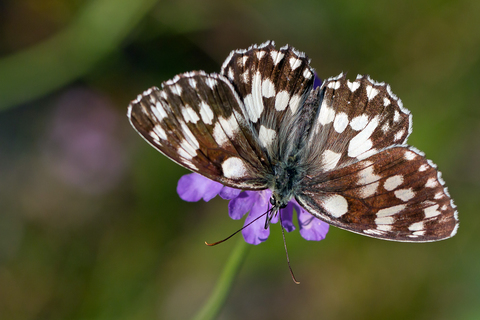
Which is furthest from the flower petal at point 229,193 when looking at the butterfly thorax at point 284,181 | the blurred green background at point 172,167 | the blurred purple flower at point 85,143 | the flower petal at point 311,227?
the blurred purple flower at point 85,143

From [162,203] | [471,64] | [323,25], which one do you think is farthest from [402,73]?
[162,203]

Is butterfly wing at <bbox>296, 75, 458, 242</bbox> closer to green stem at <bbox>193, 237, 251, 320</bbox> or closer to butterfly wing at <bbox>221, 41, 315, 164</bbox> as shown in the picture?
butterfly wing at <bbox>221, 41, 315, 164</bbox>

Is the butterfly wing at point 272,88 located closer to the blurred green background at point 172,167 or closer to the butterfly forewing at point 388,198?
the butterfly forewing at point 388,198

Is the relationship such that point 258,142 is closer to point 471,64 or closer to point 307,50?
point 307,50

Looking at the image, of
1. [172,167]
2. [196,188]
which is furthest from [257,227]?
[172,167]

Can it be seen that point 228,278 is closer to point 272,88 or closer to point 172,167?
point 272,88

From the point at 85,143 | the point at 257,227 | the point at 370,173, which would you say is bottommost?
the point at 257,227
